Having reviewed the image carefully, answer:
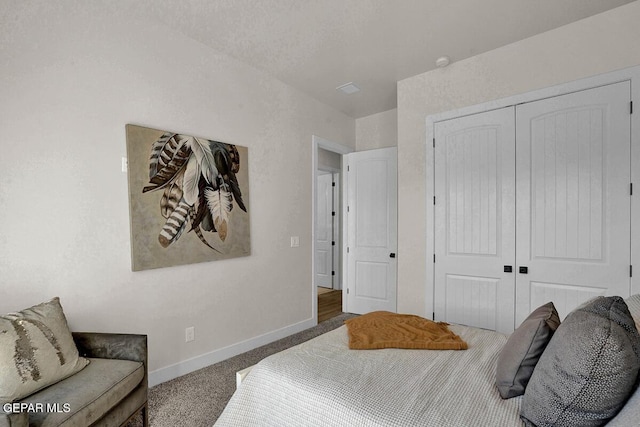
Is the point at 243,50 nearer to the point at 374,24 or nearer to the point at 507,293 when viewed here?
the point at 374,24

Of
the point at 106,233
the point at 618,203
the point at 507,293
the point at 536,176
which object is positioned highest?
the point at 536,176

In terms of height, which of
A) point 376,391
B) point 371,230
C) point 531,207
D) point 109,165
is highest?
point 109,165

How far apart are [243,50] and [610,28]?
2.93m

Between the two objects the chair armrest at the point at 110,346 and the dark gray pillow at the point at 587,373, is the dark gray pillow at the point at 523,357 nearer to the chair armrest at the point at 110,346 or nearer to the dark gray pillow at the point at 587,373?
the dark gray pillow at the point at 587,373

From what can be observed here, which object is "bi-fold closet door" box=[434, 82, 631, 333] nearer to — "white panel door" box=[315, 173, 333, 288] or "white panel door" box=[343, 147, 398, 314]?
"white panel door" box=[343, 147, 398, 314]

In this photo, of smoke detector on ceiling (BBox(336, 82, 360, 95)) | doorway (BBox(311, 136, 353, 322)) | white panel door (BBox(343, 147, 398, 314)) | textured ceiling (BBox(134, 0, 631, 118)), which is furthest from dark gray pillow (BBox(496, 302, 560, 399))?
doorway (BBox(311, 136, 353, 322))

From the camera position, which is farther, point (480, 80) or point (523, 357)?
point (480, 80)

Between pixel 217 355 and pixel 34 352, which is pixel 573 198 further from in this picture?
pixel 34 352

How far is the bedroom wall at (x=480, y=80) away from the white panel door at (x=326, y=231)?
8.74ft

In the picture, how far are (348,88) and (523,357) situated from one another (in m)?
3.15

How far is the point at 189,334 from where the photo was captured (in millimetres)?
2633

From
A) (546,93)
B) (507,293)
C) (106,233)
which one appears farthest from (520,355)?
(106,233)

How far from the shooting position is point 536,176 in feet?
8.50

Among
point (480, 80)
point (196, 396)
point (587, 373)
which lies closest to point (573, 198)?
point (480, 80)
